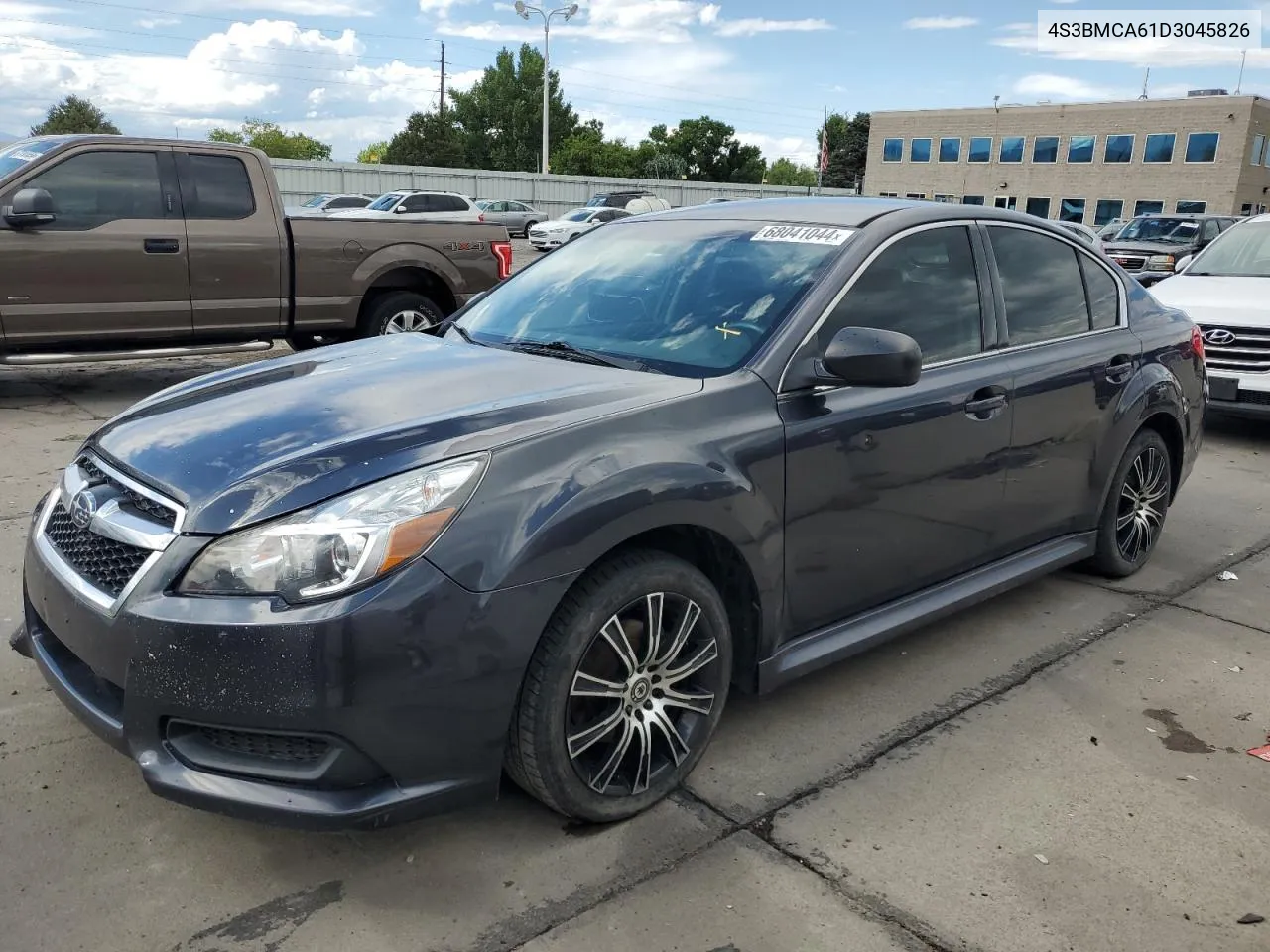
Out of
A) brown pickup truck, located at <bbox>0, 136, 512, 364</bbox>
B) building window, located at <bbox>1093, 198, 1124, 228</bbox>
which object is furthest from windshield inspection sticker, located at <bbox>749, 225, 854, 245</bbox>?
building window, located at <bbox>1093, 198, 1124, 228</bbox>

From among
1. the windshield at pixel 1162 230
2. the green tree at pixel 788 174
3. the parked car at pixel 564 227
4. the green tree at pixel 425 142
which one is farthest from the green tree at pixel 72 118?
the green tree at pixel 788 174

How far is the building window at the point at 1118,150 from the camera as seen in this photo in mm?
58609

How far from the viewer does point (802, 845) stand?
2891mm

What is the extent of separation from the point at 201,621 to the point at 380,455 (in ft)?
1.82

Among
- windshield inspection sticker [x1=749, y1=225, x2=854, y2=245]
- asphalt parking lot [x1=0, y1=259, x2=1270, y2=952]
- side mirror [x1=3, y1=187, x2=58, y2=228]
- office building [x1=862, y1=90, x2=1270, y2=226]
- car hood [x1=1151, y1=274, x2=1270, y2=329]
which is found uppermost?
office building [x1=862, y1=90, x2=1270, y2=226]

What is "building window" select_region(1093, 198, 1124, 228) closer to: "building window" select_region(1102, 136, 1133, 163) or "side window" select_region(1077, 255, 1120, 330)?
"building window" select_region(1102, 136, 1133, 163)

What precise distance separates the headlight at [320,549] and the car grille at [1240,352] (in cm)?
734

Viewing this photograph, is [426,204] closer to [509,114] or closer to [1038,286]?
[1038,286]

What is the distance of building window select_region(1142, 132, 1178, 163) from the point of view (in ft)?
188

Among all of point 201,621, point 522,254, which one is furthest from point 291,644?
point 522,254

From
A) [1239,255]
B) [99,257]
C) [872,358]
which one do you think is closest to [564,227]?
[1239,255]

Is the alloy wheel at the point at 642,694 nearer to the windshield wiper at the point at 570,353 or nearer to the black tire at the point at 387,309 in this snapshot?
the windshield wiper at the point at 570,353

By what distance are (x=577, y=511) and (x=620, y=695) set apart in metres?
Result: 0.55

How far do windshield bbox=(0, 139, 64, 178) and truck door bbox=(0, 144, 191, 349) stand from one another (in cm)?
18
